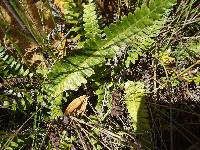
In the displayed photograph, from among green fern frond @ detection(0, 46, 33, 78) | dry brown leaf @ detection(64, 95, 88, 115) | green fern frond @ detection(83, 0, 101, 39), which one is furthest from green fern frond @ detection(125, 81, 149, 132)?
green fern frond @ detection(0, 46, 33, 78)

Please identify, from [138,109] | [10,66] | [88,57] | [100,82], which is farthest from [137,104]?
[10,66]

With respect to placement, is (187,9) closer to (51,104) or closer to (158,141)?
(158,141)

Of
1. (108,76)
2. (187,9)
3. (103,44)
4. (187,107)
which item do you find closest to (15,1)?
(103,44)

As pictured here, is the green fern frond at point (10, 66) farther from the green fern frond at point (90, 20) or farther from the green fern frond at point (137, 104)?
the green fern frond at point (137, 104)


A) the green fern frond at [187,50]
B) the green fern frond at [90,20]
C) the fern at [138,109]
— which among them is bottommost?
the fern at [138,109]

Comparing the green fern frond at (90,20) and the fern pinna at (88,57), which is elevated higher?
the green fern frond at (90,20)

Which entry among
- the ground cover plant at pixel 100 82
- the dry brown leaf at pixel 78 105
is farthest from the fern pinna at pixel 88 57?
the dry brown leaf at pixel 78 105

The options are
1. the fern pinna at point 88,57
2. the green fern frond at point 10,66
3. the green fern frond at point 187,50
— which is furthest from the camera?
the green fern frond at point 187,50

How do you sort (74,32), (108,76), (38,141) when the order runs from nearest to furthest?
1. (38,141)
2. (108,76)
3. (74,32)
